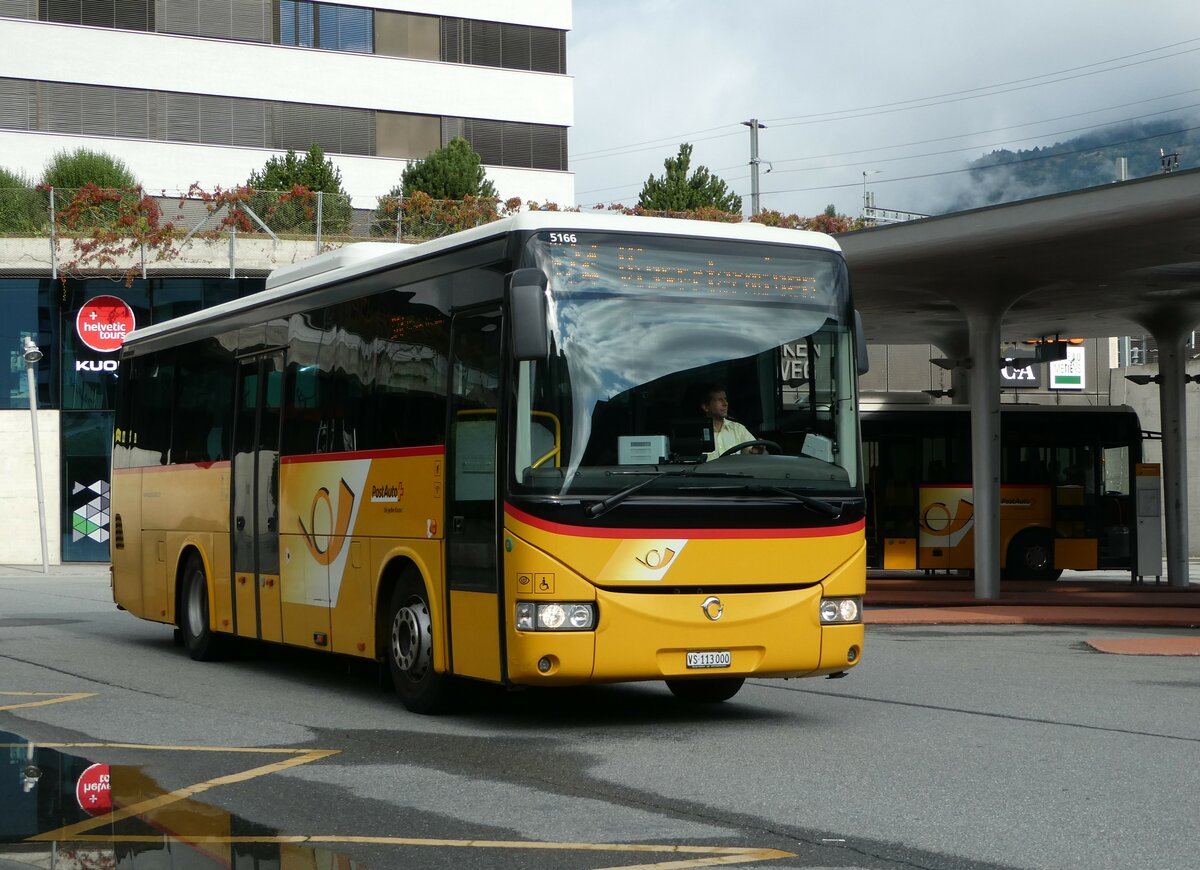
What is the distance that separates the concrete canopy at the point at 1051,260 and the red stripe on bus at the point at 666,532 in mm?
9449

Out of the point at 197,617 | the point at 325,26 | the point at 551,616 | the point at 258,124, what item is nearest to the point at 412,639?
the point at 551,616

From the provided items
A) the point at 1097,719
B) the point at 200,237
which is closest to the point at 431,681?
the point at 1097,719

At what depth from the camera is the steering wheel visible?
9.96 meters

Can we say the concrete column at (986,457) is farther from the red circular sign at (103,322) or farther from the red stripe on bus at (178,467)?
the red circular sign at (103,322)

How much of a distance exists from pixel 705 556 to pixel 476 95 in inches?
1851

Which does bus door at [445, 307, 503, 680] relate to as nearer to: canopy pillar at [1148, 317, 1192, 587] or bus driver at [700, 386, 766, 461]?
bus driver at [700, 386, 766, 461]

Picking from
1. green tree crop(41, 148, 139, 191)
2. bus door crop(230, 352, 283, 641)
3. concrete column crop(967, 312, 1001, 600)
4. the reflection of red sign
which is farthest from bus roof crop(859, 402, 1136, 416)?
green tree crop(41, 148, 139, 191)

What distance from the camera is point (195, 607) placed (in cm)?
1518

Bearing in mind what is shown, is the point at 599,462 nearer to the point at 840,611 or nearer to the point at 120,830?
the point at 840,611

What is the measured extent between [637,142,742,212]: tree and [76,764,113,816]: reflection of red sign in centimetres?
5052

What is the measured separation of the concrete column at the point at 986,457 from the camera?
23.3 m

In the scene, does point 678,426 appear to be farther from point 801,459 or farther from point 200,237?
point 200,237

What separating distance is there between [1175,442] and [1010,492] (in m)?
3.17

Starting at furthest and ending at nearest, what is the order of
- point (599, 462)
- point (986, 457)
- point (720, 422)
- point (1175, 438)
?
point (1175, 438) < point (986, 457) < point (720, 422) < point (599, 462)
